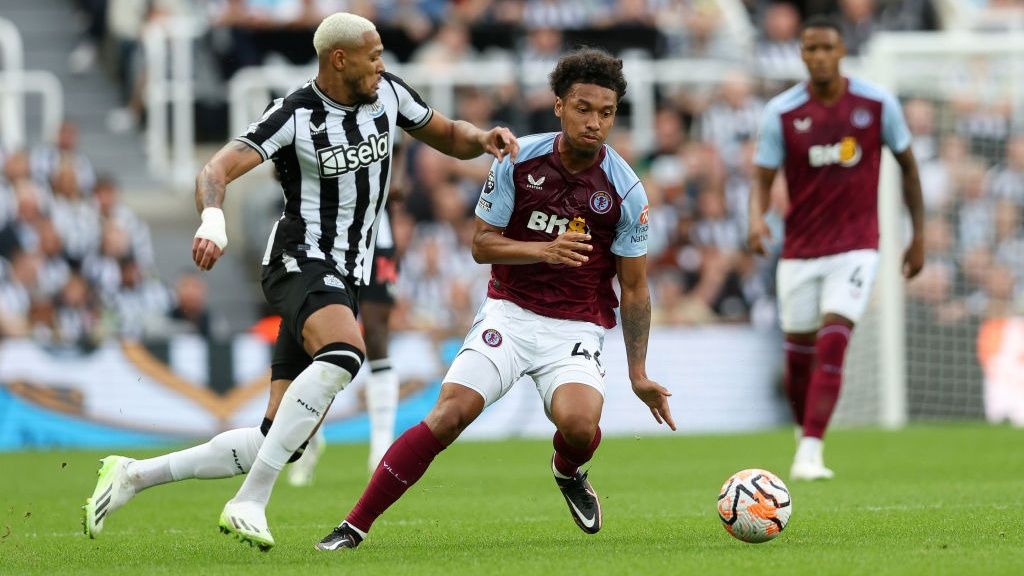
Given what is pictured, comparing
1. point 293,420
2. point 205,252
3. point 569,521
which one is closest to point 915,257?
point 569,521

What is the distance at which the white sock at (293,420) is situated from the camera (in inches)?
265

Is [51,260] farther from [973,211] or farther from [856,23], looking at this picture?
[856,23]

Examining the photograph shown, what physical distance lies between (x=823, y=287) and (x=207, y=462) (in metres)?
4.84

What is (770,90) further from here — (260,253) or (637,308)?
(637,308)

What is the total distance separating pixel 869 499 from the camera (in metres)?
8.81

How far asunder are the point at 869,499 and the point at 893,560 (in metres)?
2.70

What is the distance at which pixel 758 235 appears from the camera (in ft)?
34.4

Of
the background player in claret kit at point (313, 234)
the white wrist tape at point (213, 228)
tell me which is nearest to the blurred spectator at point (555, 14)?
the background player in claret kit at point (313, 234)

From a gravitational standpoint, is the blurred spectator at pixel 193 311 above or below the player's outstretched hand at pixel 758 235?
below

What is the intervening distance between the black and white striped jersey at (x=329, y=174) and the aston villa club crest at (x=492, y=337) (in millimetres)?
668

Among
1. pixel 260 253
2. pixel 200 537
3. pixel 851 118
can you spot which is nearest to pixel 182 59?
pixel 260 253

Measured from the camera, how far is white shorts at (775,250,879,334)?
1035cm

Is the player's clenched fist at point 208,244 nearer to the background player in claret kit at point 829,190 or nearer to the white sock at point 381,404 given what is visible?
the white sock at point 381,404

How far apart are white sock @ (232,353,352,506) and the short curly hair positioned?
5.15 ft
